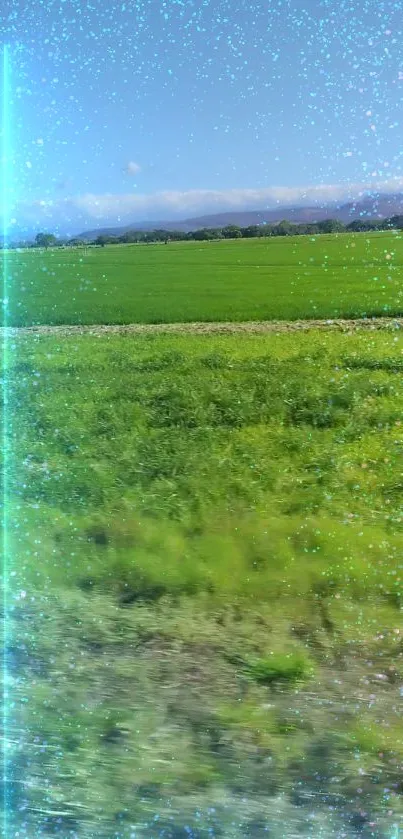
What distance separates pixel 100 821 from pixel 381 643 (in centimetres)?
42

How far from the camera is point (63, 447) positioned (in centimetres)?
119

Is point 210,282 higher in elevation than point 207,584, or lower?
higher

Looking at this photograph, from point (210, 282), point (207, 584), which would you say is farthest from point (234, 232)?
point (207, 584)

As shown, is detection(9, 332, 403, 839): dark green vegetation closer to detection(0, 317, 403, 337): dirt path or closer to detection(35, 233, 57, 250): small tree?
detection(0, 317, 403, 337): dirt path

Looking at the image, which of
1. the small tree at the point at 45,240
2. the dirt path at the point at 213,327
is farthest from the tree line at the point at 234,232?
the dirt path at the point at 213,327

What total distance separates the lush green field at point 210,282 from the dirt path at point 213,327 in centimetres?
2

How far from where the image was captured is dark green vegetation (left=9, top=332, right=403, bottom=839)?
73 cm

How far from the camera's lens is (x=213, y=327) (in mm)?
1319

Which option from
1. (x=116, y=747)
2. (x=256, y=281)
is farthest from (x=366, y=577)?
(x=256, y=281)

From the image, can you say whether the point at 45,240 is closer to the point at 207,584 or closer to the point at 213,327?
the point at 213,327

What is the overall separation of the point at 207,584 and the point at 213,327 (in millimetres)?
496

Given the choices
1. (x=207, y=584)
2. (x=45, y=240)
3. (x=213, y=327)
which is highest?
(x=45, y=240)

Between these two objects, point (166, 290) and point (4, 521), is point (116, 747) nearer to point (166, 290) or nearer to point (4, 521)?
point (4, 521)

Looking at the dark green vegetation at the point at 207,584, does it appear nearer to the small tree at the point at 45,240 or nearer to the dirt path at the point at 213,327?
the dirt path at the point at 213,327
